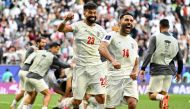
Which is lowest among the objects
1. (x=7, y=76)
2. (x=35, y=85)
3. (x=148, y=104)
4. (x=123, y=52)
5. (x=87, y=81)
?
(x=7, y=76)

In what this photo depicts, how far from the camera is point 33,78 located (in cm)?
2064

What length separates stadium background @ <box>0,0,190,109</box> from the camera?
3547cm

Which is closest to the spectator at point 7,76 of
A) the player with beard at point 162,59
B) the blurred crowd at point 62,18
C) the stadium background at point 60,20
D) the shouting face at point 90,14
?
the stadium background at point 60,20

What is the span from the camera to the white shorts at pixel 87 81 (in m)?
17.2

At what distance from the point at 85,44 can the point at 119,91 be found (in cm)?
140

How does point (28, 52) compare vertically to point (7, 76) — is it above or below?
above

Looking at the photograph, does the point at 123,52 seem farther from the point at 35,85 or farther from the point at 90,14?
the point at 35,85

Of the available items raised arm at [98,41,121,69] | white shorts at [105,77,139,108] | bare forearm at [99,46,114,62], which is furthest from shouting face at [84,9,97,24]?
white shorts at [105,77,139,108]

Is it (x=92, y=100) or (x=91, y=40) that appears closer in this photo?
(x=91, y=40)

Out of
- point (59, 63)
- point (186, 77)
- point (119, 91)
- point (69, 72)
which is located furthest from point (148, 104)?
point (186, 77)

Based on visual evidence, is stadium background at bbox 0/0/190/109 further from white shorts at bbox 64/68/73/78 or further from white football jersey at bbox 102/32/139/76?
Result: white football jersey at bbox 102/32/139/76

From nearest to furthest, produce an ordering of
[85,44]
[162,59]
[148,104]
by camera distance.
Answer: [85,44] → [162,59] → [148,104]

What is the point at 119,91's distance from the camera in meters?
16.6

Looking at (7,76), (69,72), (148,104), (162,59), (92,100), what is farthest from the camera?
(7,76)
